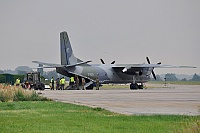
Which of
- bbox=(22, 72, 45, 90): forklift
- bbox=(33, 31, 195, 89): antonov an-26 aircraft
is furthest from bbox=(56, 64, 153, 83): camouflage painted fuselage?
bbox=(22, 72, 45, 90): forklift

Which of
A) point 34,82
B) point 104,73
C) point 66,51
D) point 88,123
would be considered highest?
point 66,51

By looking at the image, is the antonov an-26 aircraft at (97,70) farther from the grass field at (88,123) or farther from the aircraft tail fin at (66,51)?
the grass field at (88,123)

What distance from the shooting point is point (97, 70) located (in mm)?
66625

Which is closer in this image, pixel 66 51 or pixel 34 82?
pixel 34 82

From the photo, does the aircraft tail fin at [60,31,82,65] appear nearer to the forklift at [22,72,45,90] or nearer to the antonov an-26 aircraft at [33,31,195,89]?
the antonov an-26 aircraft at [33,31,195,89]

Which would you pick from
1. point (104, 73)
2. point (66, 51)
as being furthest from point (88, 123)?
point (104, 73)

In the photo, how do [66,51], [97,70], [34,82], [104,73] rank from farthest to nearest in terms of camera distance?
[104,73] → [97,70] → [66,51] → [34,82]

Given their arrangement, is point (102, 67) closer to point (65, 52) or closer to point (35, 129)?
point (65, 52)

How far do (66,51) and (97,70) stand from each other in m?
4.73

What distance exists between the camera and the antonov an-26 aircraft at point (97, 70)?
63978mm

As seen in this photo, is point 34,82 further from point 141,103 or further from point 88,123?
point 88,123

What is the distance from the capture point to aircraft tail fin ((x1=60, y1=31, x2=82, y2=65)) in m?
64.8

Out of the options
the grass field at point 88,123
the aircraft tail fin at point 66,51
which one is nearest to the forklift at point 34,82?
the aircraft tail fin at point 66,51

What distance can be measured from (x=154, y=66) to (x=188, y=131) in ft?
186
